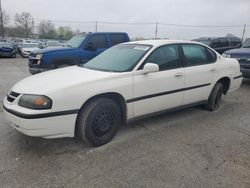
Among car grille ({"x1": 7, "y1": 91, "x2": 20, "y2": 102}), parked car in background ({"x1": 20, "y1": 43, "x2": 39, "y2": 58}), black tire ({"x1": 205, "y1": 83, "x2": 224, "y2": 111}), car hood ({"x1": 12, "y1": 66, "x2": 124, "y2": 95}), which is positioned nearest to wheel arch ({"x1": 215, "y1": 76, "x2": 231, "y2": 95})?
black tire ({"x1": 205, "y1": 83, "x2": 224, "y2": 111})

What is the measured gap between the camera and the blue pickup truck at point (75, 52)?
750 cm

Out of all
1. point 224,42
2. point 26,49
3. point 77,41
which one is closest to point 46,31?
point 26,49

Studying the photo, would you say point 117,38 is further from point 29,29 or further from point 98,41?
point 29,29

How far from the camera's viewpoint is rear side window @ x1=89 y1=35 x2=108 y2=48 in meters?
8.30

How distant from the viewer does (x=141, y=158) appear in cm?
320

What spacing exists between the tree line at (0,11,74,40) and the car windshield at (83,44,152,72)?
51403 millimetres

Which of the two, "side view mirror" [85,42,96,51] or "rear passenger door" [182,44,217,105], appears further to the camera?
"side view mirror" [85,42,96,51]

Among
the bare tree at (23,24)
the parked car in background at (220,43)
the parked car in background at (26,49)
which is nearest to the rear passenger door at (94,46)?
the parked car in background at (220,43)

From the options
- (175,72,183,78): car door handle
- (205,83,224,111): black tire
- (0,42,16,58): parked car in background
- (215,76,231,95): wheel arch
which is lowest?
(0,42,16,58): parked car in background

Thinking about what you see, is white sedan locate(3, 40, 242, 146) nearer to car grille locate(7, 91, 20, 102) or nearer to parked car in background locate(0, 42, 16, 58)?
car grille locate(7, 91, 20, 102)

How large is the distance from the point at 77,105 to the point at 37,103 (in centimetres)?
50

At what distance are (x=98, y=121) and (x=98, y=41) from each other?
5486 mm

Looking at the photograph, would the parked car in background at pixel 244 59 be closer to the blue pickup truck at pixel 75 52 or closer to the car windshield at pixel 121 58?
the blue pickup truck at pixel 75 52

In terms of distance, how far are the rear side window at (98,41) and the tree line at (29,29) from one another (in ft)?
155
